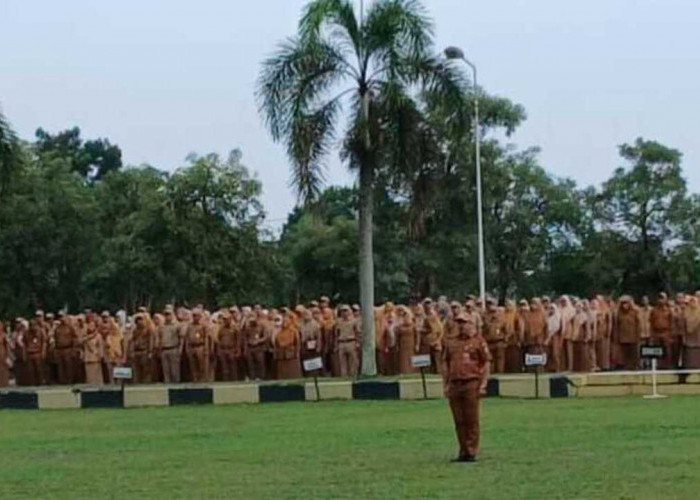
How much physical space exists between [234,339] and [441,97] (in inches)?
301

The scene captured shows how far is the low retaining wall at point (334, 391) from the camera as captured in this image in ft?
99.8

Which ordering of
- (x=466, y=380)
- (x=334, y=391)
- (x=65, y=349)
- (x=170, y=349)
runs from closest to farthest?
(x=466, y=380), (x=334, y=391), (x=170, y=349), (x=65, y=349)

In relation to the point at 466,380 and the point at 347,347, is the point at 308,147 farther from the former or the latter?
the point at 466,380

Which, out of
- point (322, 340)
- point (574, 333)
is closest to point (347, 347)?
point (322, 340)

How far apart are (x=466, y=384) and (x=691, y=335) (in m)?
17.9

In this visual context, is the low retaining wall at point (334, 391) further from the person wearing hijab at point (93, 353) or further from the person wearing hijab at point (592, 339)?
the person wearing hijab at point (592, 339)

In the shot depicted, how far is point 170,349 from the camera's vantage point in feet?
121

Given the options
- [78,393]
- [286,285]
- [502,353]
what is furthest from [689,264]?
[78,393]

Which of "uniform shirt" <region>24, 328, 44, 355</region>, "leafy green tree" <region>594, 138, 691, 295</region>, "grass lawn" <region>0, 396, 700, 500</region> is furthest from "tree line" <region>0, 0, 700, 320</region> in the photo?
"grass lawn" <region>0, 396, 700, 500</region>

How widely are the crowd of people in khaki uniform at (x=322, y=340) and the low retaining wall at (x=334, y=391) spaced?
2432 millimetres

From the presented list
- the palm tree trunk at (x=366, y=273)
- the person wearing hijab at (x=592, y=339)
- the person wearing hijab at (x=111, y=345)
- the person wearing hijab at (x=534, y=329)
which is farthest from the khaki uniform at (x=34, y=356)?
the person wearing hijab at (x=592, y=339)

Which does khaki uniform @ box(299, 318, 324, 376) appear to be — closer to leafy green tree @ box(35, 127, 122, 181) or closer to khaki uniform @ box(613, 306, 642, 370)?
khaki uniform @ box(613, 306, 642, 370)

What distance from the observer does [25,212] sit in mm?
59406

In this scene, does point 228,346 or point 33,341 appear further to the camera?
point 33,341
